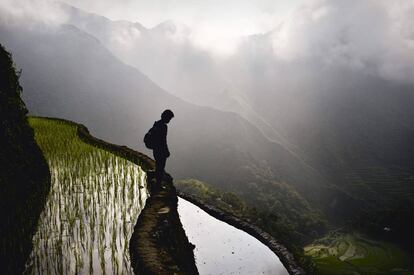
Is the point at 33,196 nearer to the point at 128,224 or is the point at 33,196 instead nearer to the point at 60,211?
the point at 60,211

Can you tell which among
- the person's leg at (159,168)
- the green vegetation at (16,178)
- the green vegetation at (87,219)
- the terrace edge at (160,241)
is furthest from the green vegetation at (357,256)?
the green vegetation at (16,178)

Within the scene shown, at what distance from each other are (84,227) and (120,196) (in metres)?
2.63

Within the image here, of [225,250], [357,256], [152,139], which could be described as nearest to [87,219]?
[152,139]

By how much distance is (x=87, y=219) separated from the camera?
28.0ft

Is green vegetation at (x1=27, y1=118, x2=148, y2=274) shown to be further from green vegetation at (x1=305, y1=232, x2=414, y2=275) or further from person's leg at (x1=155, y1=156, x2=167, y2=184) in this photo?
green vegetation at (x1=305, y1=232, x2=414, y2=275)

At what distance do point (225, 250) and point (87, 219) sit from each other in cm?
394

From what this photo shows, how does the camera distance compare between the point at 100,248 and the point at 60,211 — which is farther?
the point at 60,211

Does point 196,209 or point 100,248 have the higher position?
point 196,209

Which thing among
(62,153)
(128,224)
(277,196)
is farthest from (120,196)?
(277,196)

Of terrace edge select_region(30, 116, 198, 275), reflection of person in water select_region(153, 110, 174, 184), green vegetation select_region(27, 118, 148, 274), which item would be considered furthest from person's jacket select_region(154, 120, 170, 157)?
green vegetation select_region(27, 118, 148, 274)

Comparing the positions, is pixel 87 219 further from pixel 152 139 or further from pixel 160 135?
pixel 160 135

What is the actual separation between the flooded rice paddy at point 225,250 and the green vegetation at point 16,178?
165 inches

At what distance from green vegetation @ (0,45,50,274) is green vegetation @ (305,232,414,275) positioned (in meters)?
77.5

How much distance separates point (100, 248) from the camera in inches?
275
